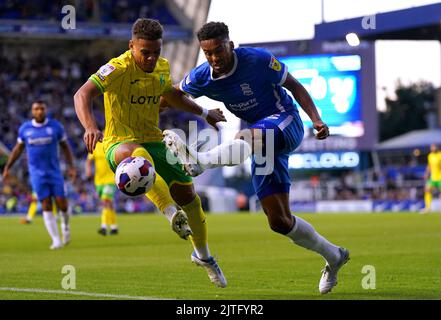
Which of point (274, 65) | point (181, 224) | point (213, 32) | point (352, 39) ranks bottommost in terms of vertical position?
point (181, 224)

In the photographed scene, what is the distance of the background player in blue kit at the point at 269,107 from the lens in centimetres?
834

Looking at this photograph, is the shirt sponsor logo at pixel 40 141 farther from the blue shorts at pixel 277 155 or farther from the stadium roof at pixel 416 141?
the stadium roof at pixel 416 141

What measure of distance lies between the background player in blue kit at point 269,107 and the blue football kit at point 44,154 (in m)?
8.12

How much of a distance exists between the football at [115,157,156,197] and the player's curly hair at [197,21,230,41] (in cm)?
120

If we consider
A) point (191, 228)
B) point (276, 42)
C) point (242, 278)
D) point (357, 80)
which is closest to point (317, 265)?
point (242, 278)

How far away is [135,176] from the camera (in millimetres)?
8172

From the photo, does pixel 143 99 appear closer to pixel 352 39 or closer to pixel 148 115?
pixel 148 115

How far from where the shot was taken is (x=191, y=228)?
9.30 m

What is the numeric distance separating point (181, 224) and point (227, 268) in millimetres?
2998

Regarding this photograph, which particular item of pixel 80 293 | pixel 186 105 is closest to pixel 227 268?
pixel 186 105

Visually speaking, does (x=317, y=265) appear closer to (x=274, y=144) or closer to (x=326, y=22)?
(x=274, y=144)

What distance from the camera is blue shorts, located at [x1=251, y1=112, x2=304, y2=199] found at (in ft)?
27.7

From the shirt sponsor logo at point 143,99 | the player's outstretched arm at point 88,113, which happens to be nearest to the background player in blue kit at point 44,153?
the shirt sponsor logo at point 143,99
